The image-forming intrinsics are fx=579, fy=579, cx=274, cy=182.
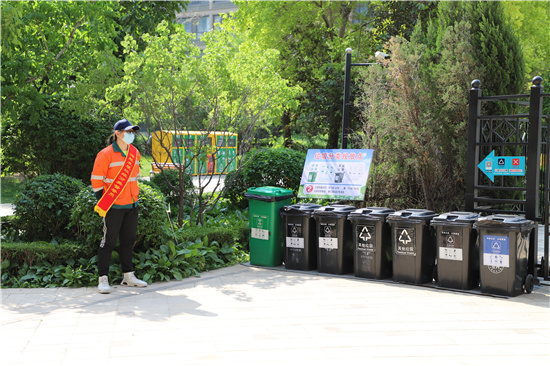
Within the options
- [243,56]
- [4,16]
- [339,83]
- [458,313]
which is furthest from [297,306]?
[339,83]

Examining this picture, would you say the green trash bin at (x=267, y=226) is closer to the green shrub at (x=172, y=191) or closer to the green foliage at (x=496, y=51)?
the green shrub at (x=172, y=191)

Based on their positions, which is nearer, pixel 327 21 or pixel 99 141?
pixel 99 141

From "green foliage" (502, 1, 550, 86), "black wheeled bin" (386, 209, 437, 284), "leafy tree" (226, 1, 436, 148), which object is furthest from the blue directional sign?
"green foliage" (502, 1, 550, 86)

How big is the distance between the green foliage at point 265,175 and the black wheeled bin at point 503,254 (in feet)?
17.8

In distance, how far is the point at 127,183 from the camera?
7.13 meters

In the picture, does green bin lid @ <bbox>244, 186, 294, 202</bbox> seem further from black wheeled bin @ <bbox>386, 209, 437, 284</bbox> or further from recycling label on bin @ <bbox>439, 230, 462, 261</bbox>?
recycling label on bin @ <bbox>439, 230, 462, 261</bbox>

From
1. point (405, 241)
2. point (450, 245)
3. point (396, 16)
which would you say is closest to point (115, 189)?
point (405, 241)

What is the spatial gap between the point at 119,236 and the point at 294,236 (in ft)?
8.09

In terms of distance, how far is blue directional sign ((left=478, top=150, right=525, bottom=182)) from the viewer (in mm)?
7781

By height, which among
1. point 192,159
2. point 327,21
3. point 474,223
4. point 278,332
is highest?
point 327,21

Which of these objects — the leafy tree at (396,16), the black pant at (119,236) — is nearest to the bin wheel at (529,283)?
the black pant at (119,236)

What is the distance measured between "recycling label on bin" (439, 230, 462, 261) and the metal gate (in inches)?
41.7

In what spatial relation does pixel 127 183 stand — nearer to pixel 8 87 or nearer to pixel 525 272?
pixel 8 87

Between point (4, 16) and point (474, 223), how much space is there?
6.74 m
